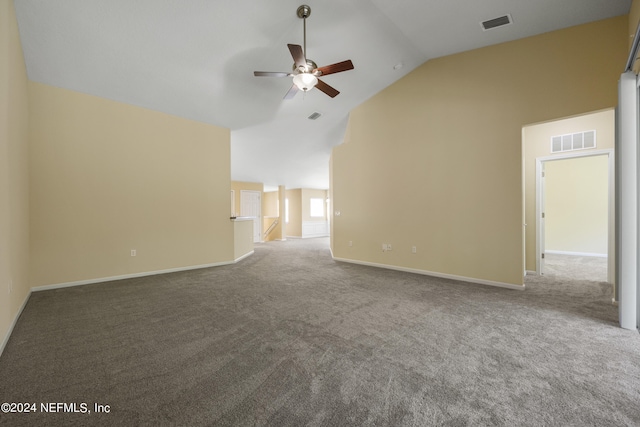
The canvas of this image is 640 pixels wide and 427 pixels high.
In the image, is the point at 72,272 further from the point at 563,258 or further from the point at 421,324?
the point at 563,258

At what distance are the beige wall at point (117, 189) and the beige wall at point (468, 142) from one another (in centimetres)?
342

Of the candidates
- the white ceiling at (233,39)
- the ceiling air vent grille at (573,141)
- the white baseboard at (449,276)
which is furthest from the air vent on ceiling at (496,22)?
the white baseboard at (449,276)

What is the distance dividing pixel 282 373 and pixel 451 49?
5.02 metres

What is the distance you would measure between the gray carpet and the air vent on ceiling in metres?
3.59

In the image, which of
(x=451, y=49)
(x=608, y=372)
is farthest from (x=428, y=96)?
(x=608, y=372)

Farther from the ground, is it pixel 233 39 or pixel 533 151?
pixel 233 39

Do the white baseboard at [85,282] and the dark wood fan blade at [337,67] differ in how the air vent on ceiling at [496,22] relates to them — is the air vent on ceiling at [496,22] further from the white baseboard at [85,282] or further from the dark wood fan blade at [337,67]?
the white baseboard at [85,282]

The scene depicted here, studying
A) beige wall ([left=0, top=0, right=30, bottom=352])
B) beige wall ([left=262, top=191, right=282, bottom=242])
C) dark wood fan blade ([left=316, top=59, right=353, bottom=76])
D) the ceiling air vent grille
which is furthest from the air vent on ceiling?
beige wall ([left=262, top=191, right=282, bottom=242])

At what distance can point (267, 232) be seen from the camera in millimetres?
12039

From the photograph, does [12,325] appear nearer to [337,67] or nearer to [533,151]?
[337,67]

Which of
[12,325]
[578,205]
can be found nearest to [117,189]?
[12,325]

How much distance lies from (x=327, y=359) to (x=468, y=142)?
389cm

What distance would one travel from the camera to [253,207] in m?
10.9

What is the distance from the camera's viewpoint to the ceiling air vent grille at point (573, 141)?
411 cm
